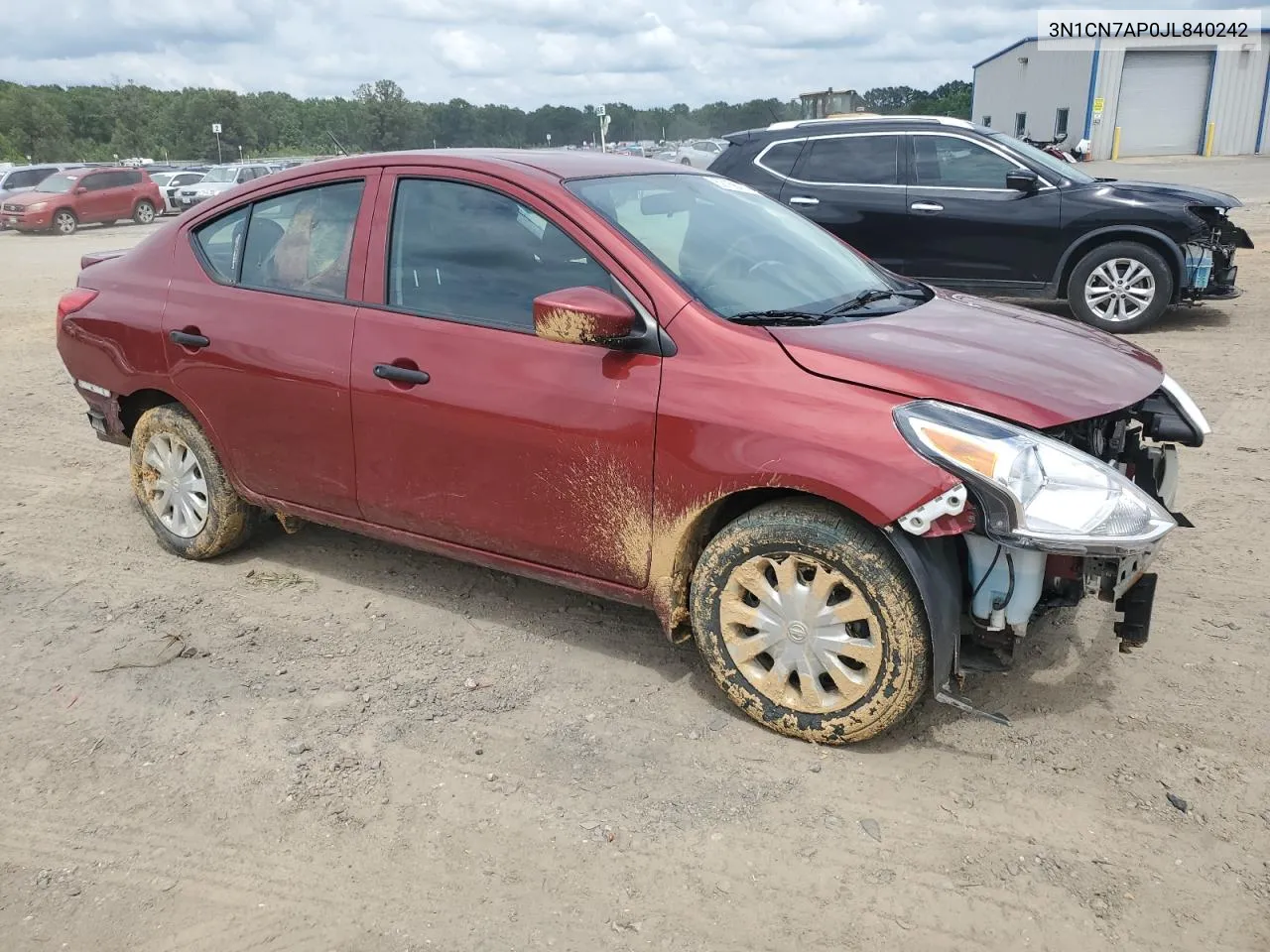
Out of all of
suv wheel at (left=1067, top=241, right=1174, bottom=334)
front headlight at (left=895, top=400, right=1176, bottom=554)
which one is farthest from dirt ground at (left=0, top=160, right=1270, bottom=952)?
suv wheel at (left=1067, top=241, right=1174, bottom=334)

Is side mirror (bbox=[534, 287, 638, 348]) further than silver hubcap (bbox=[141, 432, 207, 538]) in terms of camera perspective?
No

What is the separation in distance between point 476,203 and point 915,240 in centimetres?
654

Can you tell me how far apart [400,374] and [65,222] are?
85.5 feet

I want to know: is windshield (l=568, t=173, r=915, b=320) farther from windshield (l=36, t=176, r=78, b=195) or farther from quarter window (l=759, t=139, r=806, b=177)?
windshield (l=36, t=176, r=78, b=195)

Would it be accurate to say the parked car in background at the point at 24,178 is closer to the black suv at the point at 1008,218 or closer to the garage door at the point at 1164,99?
the black suv at the point at 1008,218

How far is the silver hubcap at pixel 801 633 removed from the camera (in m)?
2.96

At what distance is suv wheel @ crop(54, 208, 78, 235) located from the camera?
2502 cm

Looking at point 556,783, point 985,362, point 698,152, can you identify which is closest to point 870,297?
point 985,362

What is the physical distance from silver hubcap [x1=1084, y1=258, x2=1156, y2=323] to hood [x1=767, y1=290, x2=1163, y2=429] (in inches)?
231

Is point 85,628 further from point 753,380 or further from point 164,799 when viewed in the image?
point 753,380

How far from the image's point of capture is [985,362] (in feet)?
9.94

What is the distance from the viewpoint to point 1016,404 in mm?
2818

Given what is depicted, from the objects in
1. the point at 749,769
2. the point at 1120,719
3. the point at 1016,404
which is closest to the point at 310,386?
the point at 749,769

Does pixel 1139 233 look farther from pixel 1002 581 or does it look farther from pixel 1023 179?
pixel 1002 581
